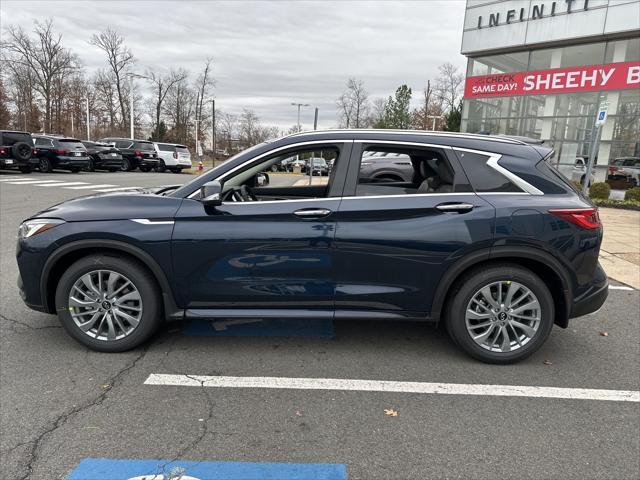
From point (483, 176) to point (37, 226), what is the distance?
11.3 feet

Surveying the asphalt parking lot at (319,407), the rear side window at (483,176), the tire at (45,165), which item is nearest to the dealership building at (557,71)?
the asphalt parking lot at (319,407)

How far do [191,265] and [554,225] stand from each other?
8.96ft

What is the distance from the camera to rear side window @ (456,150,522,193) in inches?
138

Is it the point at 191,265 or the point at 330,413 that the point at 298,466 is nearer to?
the point at 330,413

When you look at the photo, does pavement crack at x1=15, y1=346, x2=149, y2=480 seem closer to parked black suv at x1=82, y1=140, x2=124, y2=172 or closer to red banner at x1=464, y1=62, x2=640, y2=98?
red banner at x1=464, y1=62, x2=640, y2=98

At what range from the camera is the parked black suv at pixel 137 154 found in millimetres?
27125

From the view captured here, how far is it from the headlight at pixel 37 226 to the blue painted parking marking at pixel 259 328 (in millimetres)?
1394

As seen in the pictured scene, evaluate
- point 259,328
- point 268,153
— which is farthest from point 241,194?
point 259,328

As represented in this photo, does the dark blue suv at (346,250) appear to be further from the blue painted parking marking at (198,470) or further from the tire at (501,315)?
the blue painted parking marking at (198,470)

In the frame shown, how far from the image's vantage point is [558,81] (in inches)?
810

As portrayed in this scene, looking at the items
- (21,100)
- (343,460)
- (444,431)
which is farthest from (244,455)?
(21,100)

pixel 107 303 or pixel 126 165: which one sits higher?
pixel 126 165

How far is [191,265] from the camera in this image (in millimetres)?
3479

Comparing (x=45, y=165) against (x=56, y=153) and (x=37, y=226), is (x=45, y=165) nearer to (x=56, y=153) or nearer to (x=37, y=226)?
(x=56, y=153)
